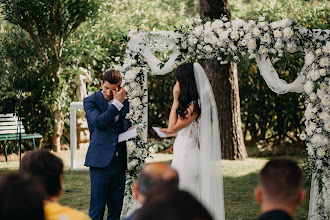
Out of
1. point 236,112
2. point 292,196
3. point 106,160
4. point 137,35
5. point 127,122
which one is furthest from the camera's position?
point 236,112

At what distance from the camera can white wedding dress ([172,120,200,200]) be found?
14.9 ft

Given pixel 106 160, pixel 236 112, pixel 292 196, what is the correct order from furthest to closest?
pixel 236 112 → pixel 106 160 → pixel 292 196

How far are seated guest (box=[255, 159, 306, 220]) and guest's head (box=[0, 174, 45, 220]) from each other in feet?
3.48

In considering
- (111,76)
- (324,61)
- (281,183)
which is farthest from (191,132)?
(281,183)

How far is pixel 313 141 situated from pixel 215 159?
1.01 meters

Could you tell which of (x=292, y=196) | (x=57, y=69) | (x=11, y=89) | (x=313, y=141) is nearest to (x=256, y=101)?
(x=57, y=69)

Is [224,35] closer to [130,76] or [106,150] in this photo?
[130,76]

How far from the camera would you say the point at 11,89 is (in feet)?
34.2

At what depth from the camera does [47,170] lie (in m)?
2.36

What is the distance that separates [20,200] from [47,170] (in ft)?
2.51

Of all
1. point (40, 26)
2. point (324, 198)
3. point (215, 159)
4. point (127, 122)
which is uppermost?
point (40, 26)

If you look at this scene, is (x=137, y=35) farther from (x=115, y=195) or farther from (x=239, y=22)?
(x=115, y=195)

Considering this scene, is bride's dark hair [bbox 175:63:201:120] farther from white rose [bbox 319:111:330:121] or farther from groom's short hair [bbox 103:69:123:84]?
white rose [bbox 319:111:330:121]

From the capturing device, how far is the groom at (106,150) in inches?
176
